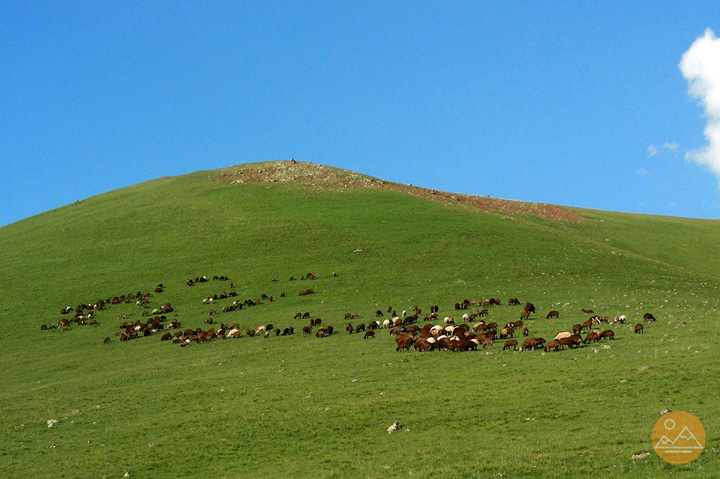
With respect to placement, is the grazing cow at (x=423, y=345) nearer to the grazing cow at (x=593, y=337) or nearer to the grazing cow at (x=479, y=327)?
the grazing cow at (x=479, y=327)

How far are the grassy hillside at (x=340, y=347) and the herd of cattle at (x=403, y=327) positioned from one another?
963 millimetres

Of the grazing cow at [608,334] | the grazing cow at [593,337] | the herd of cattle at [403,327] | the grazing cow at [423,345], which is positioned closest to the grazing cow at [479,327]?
the herd of cattle at [403,327]

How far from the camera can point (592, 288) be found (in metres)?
49.0

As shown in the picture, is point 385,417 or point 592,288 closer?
point 385,417

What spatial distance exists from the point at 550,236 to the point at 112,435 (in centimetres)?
5571

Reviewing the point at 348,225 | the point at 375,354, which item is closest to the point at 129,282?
the point at 348,225

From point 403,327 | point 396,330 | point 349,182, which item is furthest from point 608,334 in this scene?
point 349,182

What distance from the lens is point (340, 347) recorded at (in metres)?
36.1

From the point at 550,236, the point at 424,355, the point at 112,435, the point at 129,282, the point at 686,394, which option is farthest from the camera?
the point at 550,236

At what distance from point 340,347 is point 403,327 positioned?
4.81 m

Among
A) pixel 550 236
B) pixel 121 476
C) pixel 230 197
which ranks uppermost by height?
pixel 230 197

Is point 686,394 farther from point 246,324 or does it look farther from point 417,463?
point 246,324

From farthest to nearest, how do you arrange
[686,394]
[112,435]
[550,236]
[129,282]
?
[550,236] < [129,282] < [112,435] < [686,394]

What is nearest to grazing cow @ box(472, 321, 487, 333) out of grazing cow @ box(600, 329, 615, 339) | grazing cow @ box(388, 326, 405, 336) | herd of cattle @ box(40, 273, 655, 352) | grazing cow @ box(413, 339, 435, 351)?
herd of cattle @ box(40, 273, 655, 352)
